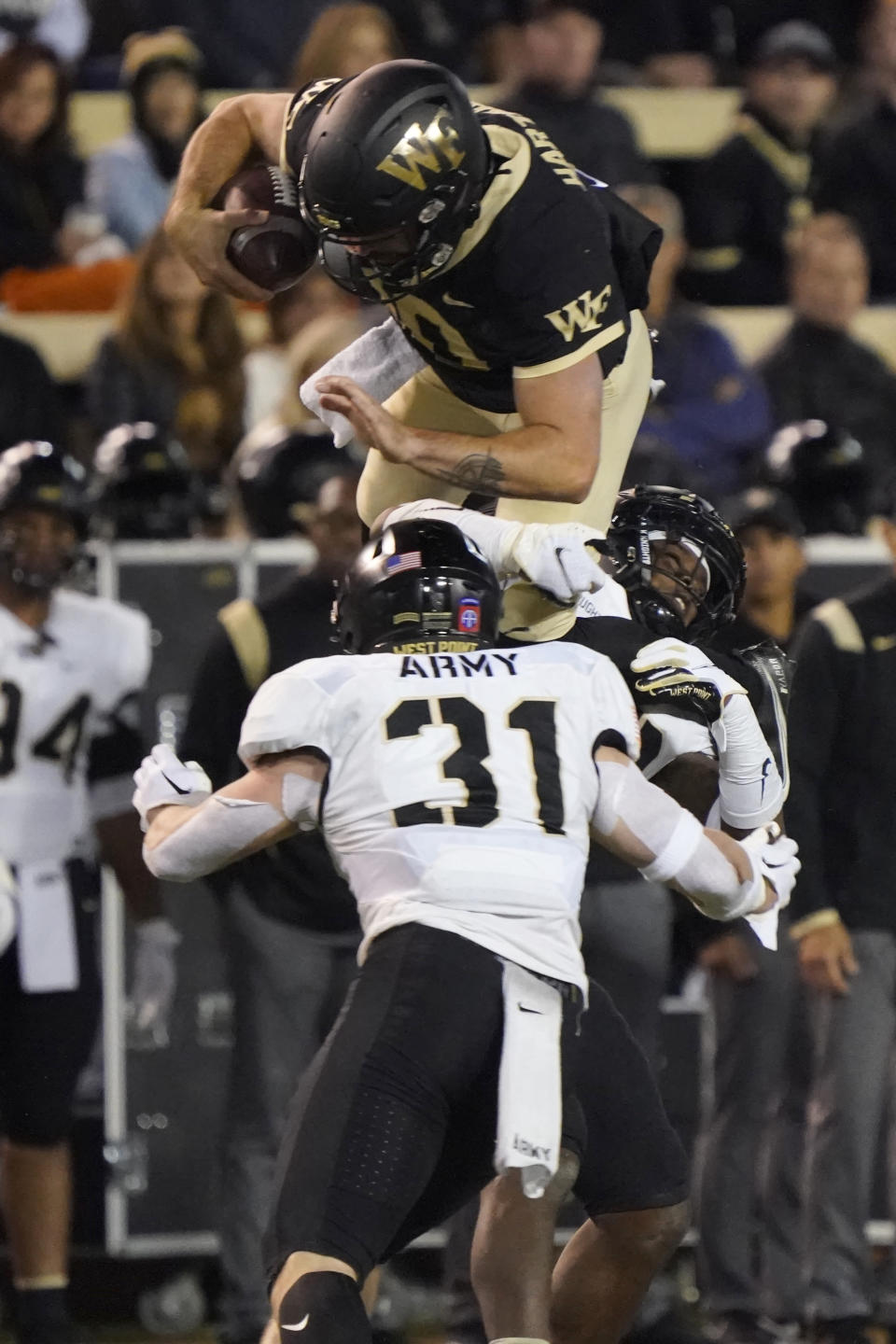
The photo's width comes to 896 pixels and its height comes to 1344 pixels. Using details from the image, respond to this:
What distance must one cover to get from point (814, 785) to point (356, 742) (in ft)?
8.16

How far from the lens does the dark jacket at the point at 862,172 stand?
8930 millimetres

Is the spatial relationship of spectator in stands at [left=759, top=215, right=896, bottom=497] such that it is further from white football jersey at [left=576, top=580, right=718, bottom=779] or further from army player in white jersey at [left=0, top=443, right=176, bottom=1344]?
white football jersey at [left=576, top=580, right=718, bottom=779]

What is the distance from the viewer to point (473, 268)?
14.4 feet

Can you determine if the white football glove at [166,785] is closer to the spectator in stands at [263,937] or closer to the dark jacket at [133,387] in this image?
the spectator in stands at [263,937]

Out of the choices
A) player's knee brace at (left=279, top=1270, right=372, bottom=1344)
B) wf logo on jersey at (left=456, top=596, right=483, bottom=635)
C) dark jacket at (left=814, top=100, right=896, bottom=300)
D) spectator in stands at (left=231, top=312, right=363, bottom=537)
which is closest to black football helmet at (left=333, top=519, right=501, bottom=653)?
wf logo on jersey at (left=456, top=596, right=483, bottom=635)

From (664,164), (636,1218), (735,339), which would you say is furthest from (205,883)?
(664,164)

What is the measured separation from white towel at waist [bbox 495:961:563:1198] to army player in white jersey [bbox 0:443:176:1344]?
94.2 inches

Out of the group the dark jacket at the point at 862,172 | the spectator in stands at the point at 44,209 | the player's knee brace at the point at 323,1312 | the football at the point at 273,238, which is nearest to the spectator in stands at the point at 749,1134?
the football at the point at 273,238

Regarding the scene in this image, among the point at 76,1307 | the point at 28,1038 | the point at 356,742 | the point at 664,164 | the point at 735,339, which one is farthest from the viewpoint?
the point at 664,164

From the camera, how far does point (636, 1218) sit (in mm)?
4340

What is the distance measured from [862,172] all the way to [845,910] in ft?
11.7

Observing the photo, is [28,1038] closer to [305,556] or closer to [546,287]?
[305,556]

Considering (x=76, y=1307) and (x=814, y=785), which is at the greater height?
(x=814, y=785)

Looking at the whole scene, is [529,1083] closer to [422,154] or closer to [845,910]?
[422,154]
